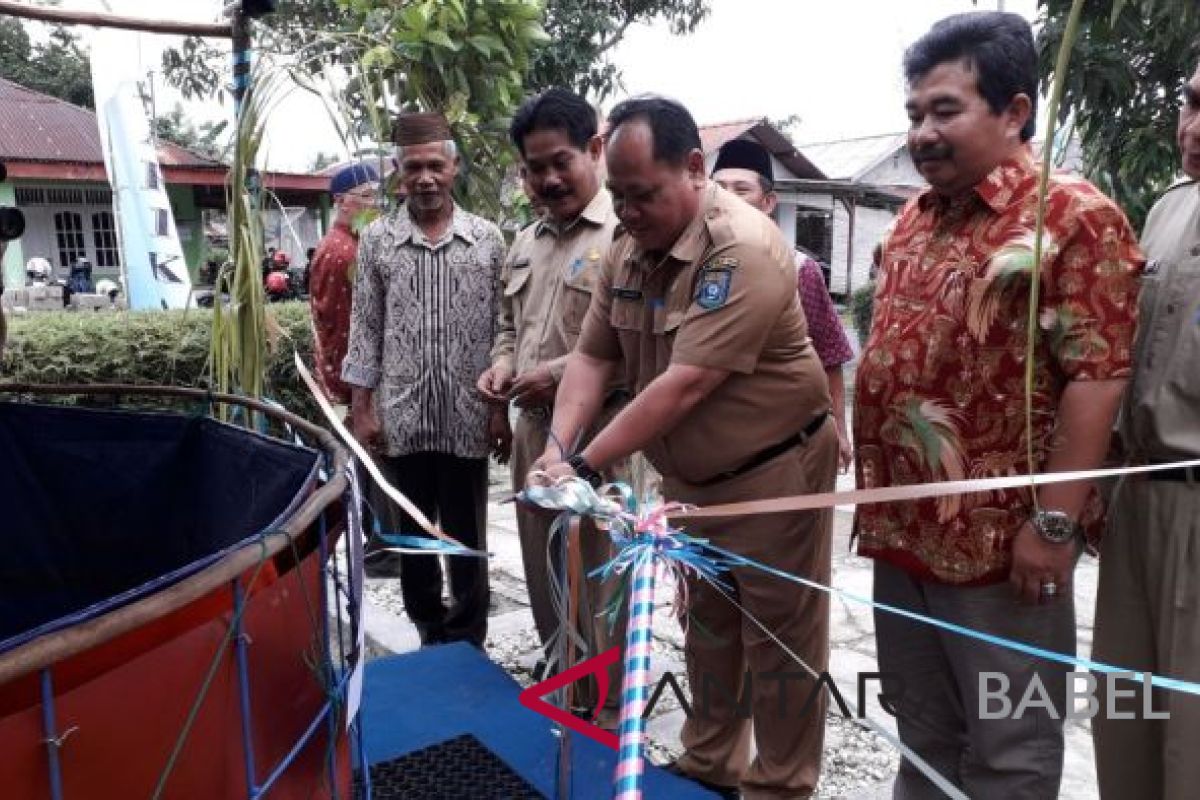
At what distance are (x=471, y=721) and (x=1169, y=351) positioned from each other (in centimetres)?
190

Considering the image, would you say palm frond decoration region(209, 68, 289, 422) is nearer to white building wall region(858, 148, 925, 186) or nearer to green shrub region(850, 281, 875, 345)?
green shrub region(850, 281, 875, 345)

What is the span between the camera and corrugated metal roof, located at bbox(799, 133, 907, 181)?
23594 mm

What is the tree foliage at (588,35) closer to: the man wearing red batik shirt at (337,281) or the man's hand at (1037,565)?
the man wearing red batik shirt at (337,281)

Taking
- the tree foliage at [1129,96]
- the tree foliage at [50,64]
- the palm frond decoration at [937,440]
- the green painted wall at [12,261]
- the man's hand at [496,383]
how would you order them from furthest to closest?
the tree foliage at [50,64], the green painted wall at [12,261], the tree foliage at [1129,96], the man's hand at [496,383], the palm frond decoration at [937,440]

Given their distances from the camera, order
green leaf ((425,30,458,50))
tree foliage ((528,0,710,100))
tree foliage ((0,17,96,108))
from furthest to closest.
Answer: tree foliage ((0,17,96,108)), tree foliage ((528,0,710,100)), green leaf ((425,30,458,50))

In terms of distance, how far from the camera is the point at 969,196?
5.71 feet

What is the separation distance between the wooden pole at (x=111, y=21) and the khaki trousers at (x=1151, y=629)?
94.5 inches

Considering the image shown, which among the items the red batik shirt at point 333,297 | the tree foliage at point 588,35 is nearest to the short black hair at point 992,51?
the red batik shirt at point 333,297

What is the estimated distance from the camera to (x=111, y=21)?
2.46 meters

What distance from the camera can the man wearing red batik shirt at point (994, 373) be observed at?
159 cm

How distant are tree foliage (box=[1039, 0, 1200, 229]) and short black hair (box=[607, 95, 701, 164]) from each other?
3540 millimetres

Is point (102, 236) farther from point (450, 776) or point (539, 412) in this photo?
point (450, 776)

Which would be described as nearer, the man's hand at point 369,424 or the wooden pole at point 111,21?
the wooden pole at point 111,21

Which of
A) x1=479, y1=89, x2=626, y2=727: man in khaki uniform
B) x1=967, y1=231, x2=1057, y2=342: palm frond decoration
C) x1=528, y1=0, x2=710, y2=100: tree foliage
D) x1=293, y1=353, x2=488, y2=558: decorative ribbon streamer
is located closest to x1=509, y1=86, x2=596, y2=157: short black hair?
x1=479, y1=89, x2=626, y2=727: man in khaki uniform
